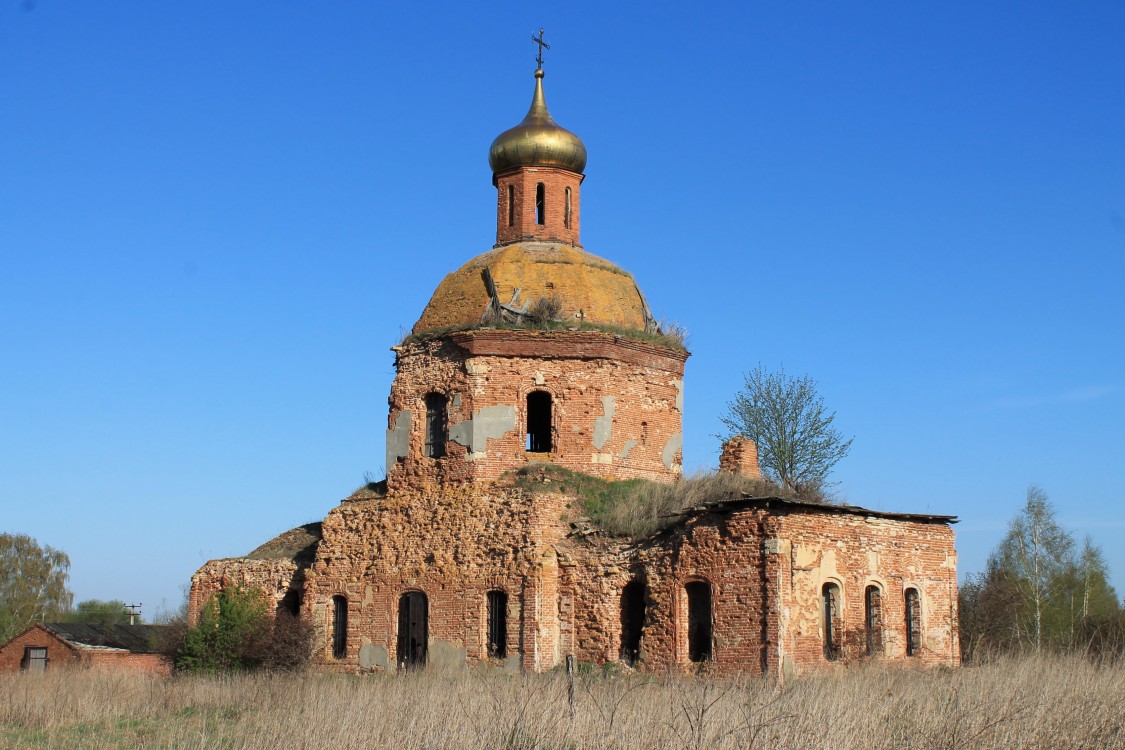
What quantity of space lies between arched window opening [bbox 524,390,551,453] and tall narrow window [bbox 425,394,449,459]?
1676 mm

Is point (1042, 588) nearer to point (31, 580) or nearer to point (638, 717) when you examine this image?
point (638, 717)

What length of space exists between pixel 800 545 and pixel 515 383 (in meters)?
6.69

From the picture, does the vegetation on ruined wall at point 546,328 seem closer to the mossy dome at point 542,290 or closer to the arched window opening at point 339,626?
the mossy dome at point 542,290

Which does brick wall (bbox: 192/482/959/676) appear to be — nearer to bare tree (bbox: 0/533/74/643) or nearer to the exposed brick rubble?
the exposed brick rubble

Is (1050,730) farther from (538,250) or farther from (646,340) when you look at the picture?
(538,250)

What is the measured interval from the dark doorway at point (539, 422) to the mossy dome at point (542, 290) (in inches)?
62.7

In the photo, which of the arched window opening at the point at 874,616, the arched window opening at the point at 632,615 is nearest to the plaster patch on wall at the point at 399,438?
the arched window opening at the point at 632,615

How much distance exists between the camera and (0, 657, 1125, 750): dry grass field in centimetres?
1095

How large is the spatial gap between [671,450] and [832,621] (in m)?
5.73

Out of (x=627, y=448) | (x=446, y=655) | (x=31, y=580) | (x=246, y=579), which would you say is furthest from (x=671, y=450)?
(x=31, y=580)

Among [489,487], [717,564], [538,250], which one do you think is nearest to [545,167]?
[538,250]

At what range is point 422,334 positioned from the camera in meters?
24.4

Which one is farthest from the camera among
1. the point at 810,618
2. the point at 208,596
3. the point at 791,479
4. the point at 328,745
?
the point at 791,479

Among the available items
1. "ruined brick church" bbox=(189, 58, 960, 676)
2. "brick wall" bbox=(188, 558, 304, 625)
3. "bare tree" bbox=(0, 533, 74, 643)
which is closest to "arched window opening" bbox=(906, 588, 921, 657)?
"ruined brick church" bbox=(189, 58, 960, 676)
